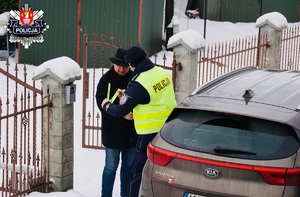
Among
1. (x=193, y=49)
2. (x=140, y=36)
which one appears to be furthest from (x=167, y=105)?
(x=140, y=36)

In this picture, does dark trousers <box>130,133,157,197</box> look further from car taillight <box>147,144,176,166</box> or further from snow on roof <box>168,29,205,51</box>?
snow on roof <box>168,29,205,51</box>

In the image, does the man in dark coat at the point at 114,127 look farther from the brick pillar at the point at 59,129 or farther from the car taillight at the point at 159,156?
the car taillight at the point at 159,156

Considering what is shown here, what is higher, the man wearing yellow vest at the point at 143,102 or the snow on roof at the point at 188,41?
the snow on roof at the point at 188,41

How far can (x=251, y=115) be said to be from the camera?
525 centimetres

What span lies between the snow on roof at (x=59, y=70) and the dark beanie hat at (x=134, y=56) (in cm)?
101

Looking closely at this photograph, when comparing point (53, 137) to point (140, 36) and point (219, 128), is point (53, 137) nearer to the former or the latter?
point (219, 128)

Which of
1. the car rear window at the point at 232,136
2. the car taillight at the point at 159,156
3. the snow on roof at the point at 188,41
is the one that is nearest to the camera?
the car rear window at the point at 232,136

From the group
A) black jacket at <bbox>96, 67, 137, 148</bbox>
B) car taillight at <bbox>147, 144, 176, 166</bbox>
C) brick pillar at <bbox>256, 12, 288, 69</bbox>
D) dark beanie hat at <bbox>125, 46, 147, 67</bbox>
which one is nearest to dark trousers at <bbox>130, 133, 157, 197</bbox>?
black jacket at <bbox>96, 67, 137, 148</bbox>

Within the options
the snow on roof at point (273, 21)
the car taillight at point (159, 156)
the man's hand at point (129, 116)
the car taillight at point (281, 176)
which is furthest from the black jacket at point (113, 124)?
the snow on roof at point (273, 21)

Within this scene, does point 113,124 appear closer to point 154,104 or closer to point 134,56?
point 154,104

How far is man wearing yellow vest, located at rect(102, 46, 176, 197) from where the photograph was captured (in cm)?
662

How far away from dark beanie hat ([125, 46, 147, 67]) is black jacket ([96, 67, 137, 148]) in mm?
579

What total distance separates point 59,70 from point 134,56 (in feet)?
3.64

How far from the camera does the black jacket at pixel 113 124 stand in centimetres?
727
